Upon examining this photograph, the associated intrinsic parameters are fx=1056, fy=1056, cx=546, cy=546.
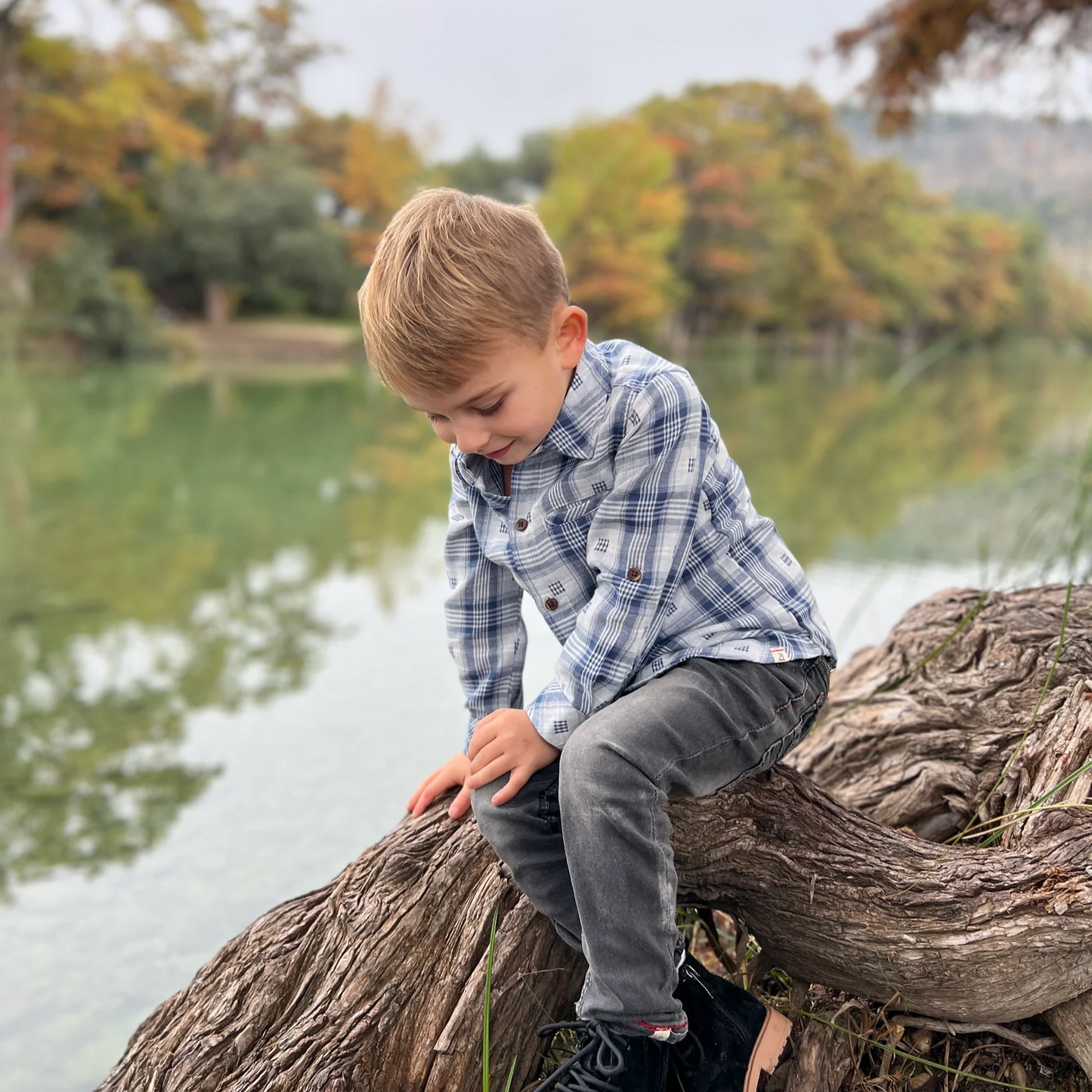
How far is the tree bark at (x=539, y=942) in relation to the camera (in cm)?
115

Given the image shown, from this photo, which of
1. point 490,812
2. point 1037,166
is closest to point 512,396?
point 490,812

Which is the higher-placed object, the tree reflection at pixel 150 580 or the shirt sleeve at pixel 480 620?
the shirt sleeve at pixel 480 620

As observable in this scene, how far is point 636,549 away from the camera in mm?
1173

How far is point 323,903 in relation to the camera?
1.29 meters

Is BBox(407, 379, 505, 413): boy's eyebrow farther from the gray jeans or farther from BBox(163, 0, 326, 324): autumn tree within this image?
BBox(163, 0, 326, 324): autumn tree

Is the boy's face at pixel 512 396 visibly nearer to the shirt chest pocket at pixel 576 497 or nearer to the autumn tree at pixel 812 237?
the shirt chest pocket at pixel 576 497

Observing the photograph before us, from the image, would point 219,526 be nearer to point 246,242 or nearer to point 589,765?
point 589,765

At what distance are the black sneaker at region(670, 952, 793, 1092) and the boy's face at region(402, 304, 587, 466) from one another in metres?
0.62

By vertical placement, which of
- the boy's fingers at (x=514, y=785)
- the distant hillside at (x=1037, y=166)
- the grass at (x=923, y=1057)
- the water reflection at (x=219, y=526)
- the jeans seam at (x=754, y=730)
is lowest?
the water reflection at (x=219, y=526)

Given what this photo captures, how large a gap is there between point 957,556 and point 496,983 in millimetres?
4396

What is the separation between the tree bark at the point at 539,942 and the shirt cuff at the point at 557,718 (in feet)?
0.54

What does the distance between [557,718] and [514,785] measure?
9 centimetres

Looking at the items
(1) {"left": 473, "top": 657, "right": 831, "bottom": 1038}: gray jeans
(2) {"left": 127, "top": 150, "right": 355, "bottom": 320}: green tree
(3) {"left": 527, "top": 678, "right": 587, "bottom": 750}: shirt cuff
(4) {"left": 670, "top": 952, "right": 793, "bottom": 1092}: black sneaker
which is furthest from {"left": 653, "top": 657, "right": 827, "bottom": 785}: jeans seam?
(2) {"left": 127, "top": 150, "right": 355, "bottom": 320}: green tree

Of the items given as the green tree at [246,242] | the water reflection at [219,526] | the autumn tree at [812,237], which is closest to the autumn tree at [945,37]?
the water reflection at [219,526]
